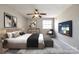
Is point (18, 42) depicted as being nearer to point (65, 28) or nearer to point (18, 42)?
point (18, 42)

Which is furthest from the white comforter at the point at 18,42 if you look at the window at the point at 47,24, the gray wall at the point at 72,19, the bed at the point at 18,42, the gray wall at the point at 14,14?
the gray wall at the point at 72,19

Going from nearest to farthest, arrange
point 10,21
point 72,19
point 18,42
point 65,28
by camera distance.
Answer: point 18,42, point 10,21, point 65,28, point 72,19

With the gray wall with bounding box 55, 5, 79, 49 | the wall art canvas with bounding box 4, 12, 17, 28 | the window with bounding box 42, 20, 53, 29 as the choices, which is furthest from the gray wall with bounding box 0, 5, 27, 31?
the gray wall with bounding box 55, 5, 79, 49

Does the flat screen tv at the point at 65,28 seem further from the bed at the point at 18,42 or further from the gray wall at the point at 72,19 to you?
the bed at the point at 18,42

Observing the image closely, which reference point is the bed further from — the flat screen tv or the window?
the flat screen tv

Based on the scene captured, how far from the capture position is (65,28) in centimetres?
210

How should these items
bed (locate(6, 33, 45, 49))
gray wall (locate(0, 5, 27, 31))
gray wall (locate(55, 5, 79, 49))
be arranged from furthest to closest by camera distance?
gray wall (locate(55, 5, 79, 49)) → bed (locate(6, 33, 45, 49)) → gray wall (locate(0, 5, 27, 31))

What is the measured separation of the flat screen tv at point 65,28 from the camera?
206 centimetres

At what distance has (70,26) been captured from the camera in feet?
6.83

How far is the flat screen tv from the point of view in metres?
2.06

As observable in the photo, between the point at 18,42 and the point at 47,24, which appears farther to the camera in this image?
the point at 47,24

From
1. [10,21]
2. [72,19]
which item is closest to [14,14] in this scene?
[10,21]
